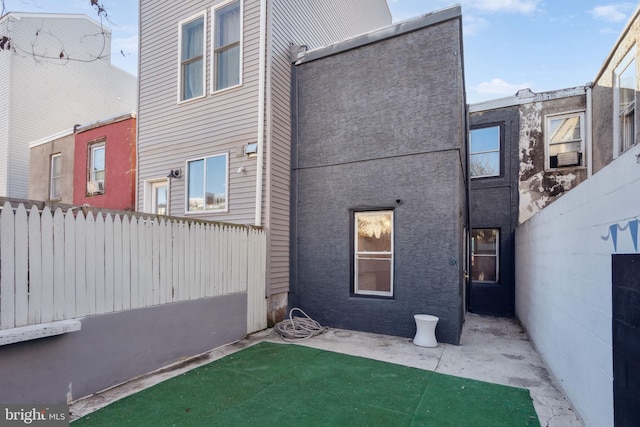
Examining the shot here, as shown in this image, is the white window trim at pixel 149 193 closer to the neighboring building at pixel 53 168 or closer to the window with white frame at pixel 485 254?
the neighboring building at pixel 53 168

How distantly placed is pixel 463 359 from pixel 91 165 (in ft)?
35.1

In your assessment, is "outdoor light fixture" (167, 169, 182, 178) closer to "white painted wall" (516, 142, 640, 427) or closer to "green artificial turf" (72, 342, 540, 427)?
"green artificial turf" (72, 342, 540, 427)

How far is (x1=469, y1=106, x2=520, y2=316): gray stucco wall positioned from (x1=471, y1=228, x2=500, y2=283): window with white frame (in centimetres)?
16

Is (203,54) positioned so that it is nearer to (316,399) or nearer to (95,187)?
(95,187)

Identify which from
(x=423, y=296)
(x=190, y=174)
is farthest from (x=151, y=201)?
(x=423, y=296)

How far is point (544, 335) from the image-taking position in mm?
4629

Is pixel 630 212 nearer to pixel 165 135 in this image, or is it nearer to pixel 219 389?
pixel 219 389

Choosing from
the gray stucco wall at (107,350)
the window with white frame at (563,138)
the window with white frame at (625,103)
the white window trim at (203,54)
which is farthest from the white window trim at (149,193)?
the window with white frame at (625,103)

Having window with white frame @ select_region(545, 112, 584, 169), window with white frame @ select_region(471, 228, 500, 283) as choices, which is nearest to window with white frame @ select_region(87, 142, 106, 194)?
window with white frame @ select_region(471, 228, 500, 283)

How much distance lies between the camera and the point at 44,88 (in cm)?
1277

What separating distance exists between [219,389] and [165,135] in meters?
6.30

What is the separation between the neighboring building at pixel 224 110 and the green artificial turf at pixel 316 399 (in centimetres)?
242

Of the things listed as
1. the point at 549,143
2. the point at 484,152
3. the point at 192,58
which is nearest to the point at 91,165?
the point at 192,58

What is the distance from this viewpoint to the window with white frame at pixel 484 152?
29.0ft
